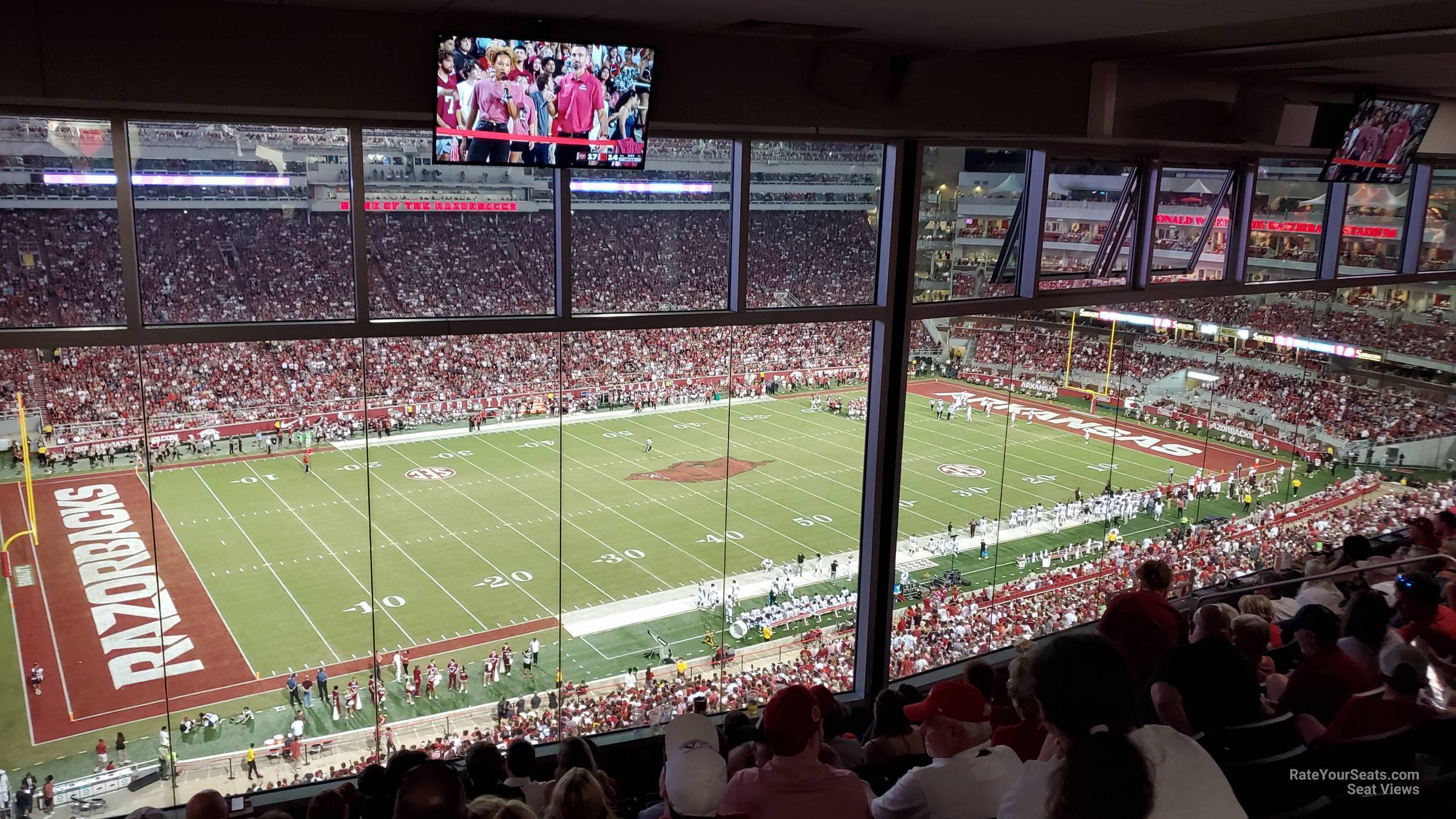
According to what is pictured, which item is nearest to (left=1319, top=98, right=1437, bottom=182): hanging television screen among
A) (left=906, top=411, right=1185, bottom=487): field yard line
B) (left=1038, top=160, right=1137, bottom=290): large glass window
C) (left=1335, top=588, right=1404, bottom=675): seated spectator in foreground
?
(left=1038, top=160, right=1137, bottom=290): large glass window

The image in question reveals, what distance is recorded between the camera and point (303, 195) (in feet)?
16.1

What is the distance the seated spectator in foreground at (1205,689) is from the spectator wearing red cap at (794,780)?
107cm

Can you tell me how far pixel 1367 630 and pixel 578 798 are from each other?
8.80ft

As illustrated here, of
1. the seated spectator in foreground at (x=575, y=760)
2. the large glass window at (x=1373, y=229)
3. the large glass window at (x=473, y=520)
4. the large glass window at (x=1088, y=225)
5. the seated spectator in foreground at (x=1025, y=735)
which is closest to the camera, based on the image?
the seated spectator in foreground at (x=1025, y=735)

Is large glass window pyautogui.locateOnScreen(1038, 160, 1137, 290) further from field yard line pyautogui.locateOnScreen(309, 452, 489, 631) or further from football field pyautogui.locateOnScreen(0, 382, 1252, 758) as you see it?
field yard line pyautogui.locateOnScreen(309, 452, 489, 631)

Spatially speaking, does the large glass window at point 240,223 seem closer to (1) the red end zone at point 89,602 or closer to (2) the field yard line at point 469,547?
(1) the red end zone at point 89,602

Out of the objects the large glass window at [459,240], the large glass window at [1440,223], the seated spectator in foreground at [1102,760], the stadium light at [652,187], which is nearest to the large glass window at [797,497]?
the stadium light at [652,187]

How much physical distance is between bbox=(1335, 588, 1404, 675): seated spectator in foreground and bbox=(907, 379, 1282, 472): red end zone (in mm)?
12205

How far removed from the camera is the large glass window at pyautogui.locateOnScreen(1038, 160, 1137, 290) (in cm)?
697

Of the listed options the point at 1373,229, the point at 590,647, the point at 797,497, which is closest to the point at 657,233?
the point at 1373,229

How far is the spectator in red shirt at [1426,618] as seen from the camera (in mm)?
3652

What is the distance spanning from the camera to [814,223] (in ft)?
20.2

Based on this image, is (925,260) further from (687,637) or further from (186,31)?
(687,637)

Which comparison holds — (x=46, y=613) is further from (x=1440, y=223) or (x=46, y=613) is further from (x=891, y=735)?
(x=1440, y=223)
